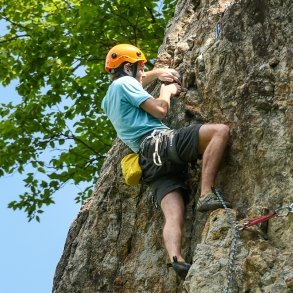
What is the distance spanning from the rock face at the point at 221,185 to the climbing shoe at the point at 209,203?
119mm

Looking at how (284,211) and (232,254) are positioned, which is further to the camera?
(284,211)

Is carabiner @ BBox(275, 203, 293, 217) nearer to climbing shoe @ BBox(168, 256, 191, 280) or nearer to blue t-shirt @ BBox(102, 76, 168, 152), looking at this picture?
climbing shoe @ BBox(168, 256, 191, 280)

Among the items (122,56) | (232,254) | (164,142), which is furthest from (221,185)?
(122,56)

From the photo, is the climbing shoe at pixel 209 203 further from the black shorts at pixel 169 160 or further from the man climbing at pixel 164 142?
the black shorts at pixel 169 160

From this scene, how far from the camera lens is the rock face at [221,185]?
6758mm

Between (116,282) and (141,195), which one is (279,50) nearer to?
(141,195)

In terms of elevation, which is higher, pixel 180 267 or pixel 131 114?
pixel 131 114

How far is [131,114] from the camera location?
8.48 meters

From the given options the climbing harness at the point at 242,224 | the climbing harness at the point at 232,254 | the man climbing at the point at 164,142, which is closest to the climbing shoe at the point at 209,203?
the man climbing at the point at 164,142

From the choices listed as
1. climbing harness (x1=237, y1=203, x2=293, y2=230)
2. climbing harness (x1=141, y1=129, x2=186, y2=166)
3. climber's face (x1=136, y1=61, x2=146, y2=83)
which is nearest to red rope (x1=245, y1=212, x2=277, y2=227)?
climbing harness (x1=237, y1=203, x2=293, y2=230)

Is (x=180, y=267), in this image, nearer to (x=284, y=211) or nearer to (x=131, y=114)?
(x=284, y=211)

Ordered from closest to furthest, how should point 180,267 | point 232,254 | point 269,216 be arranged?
1. point 232,254
2. point 269,216
3. point 180,267

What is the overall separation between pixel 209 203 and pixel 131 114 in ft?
5.03

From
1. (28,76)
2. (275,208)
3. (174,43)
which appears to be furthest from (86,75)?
(275,208)
